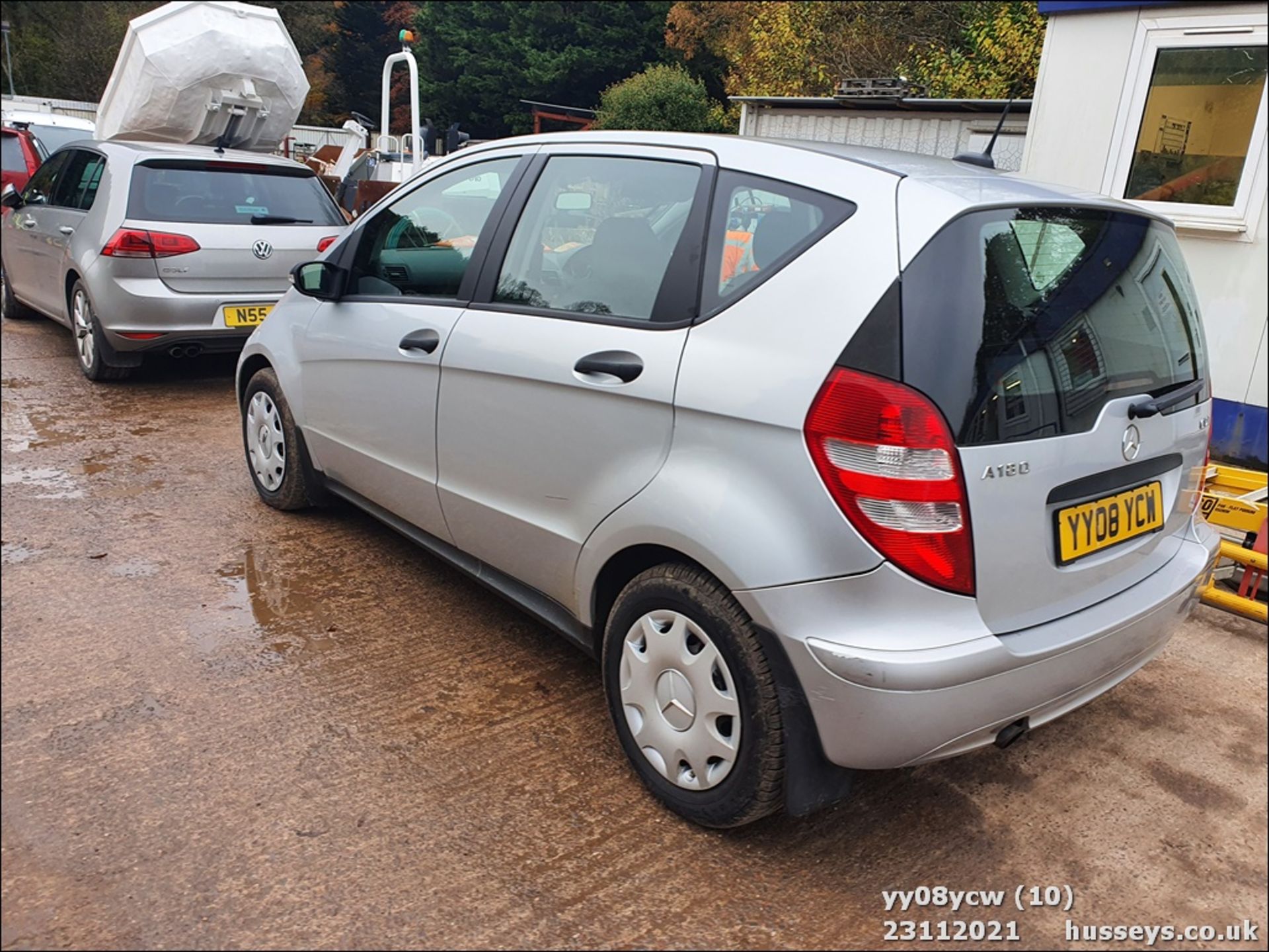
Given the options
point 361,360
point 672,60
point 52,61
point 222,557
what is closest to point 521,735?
point 361,360

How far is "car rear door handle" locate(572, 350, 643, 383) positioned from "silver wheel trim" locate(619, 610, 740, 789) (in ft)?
1.96

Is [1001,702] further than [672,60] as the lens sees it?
No

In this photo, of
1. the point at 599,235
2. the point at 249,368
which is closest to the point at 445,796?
the point at 599,235

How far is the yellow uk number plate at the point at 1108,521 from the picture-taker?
2.12m

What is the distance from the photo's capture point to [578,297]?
2654mm

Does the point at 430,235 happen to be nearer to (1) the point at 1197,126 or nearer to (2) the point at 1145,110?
(1) the point at 1197,126

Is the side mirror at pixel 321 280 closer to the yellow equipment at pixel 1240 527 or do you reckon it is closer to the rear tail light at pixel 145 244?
the rear tail light at pixel 145 244

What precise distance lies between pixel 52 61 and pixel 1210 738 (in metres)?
22.3

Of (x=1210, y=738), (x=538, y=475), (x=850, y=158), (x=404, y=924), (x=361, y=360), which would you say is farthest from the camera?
(x=361, y=360)

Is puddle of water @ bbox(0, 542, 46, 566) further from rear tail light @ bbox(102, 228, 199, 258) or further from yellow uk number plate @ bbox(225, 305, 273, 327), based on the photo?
rear tail light @ bbox(102, 228, 199, 258)

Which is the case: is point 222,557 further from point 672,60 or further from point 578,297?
point 672,60

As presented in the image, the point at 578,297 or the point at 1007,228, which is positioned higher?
the point at 1007,228

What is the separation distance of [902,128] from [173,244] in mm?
8326

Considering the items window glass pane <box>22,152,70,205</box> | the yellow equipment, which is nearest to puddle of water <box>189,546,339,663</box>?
the yellow equipment
